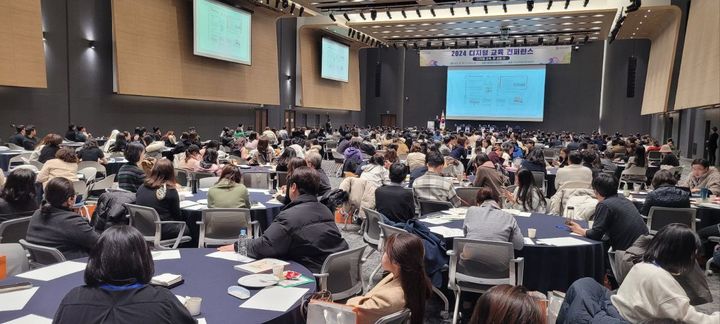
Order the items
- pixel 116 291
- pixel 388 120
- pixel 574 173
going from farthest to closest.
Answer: pixel 388 120 → pixel 574 173 → pixel 116 291

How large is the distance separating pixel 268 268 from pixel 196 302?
2.69 ft

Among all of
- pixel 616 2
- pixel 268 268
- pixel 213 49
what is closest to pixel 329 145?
pixel 213 49

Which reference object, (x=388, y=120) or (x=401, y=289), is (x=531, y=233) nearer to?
(x=401, y=289)

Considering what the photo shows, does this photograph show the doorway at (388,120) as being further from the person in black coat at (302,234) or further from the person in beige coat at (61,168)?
the person in black coat at (302,234)

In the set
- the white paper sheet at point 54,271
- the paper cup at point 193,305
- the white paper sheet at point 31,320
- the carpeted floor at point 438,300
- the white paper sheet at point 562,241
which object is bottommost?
the carpeted floor at point 438,300

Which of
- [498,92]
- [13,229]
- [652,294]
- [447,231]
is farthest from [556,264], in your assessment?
[498,92]

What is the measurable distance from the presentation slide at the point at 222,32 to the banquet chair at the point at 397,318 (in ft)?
54.2

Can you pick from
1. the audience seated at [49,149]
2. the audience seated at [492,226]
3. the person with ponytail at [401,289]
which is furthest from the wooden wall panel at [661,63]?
the person with ponytail at [401,289]

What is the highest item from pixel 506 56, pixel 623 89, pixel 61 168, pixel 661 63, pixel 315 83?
pixel 506 56

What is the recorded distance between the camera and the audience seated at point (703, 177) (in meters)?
6.90

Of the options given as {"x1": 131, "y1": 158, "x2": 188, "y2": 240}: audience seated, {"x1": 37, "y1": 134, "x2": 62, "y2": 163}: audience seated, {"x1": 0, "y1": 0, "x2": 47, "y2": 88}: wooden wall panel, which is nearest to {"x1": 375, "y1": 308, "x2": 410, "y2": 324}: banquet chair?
{"x1": 131, "y1": 158, "x2": 188, "y2": 240}: audience seated

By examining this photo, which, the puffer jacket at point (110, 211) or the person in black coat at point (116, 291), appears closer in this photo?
the person in black coat at point (116, 291)

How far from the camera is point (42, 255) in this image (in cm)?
338

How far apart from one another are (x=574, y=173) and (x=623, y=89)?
23.1m
